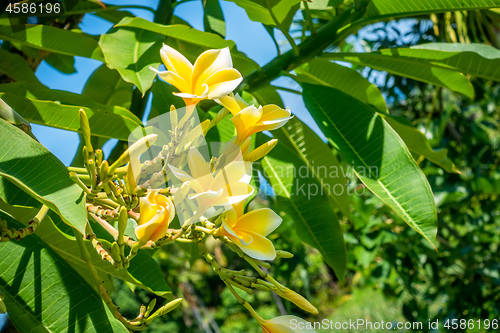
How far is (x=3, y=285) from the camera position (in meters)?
0.45

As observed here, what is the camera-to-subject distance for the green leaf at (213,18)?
1.04 m

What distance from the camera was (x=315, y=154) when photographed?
3.14 feet

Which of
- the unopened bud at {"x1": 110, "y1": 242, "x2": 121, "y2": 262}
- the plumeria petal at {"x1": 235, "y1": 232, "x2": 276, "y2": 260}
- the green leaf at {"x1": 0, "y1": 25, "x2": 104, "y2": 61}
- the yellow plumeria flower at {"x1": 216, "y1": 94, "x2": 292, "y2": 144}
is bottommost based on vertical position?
the plumeria petal at {"x1": 235, "y1": 232, "x2": 276, "y2": 260}

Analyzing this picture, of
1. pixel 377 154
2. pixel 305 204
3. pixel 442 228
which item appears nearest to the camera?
pixel 377 154

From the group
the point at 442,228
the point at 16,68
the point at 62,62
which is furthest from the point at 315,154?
the point at 442,228

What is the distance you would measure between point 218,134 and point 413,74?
472mm

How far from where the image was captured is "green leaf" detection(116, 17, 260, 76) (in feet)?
2.38

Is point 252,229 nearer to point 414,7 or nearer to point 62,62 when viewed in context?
point 414,7

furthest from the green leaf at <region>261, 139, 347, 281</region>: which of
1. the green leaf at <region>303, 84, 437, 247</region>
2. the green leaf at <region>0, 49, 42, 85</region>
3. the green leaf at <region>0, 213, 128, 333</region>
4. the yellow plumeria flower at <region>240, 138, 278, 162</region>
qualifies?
the green leaf at <region>0, 49, 42, 85</region>

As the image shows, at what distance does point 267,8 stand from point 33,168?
50 centimetres

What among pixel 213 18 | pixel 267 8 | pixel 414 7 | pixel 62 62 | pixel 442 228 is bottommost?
pixel 442 228

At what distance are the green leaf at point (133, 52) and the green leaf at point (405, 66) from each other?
1.23 ft

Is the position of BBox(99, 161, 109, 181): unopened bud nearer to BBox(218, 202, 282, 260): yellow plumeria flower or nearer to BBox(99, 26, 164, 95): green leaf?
BBox(218, 202, 282, 260): yellow plumeria flower

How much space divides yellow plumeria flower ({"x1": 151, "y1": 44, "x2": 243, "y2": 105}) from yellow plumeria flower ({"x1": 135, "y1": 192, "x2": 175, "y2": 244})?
0.43ft
